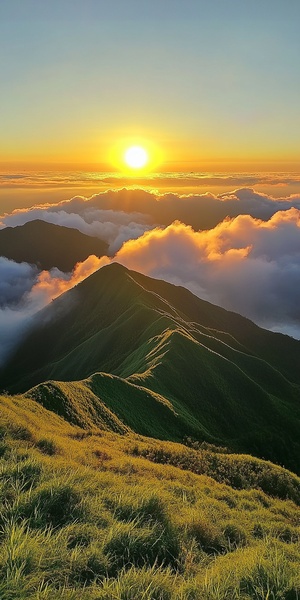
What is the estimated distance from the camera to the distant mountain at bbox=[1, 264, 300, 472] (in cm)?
5472

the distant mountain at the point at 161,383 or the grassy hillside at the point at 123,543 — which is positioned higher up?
the grassy hillside at the point at 123,543

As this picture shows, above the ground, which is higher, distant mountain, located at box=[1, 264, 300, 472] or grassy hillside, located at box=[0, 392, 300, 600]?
grassy hillside, located at box=[0, 392, 300, 600]

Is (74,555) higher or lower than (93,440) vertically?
higher

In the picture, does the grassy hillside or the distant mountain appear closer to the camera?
the grassy hillside

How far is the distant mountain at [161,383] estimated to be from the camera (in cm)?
5472

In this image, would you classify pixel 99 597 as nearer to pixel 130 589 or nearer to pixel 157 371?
pixel 130 589

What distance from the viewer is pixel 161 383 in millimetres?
79750

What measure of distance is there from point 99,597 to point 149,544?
2629 mm

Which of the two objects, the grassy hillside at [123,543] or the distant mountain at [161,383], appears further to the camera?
the distant mountain at [161,383]

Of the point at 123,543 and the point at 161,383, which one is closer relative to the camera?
the point at 123,543

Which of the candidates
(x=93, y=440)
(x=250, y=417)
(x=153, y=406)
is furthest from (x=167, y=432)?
(x=250, y=417)

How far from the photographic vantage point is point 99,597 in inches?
257

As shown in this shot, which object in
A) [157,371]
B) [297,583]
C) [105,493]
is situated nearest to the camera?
[297,583]

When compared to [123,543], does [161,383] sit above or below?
below
